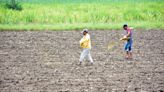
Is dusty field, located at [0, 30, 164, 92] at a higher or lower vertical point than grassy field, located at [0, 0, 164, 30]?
higher

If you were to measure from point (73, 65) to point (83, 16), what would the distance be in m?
15.8

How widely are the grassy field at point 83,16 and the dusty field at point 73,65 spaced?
3544 mm

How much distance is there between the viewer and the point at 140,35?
26938 millimetres

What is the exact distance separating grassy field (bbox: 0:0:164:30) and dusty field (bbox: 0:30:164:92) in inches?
140

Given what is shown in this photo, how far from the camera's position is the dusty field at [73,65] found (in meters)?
15.1

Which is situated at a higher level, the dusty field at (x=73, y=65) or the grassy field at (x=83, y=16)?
the dusty field at (x=73, y=65)

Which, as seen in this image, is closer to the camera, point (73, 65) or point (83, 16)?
point (73, 65)

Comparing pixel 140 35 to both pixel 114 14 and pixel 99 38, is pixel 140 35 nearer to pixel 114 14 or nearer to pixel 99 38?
pixel 99 38

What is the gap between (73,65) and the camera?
60.4 ft

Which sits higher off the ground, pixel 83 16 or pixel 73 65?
pixel 73 65

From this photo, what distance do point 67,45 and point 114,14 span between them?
11989 mm

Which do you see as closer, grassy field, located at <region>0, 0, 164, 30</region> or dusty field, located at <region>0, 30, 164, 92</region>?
dusty field, located at <region>0, 30, 164, 92</region>

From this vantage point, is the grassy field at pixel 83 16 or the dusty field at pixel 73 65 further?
the grassy field at pixel 83 16

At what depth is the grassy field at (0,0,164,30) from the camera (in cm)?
3020
